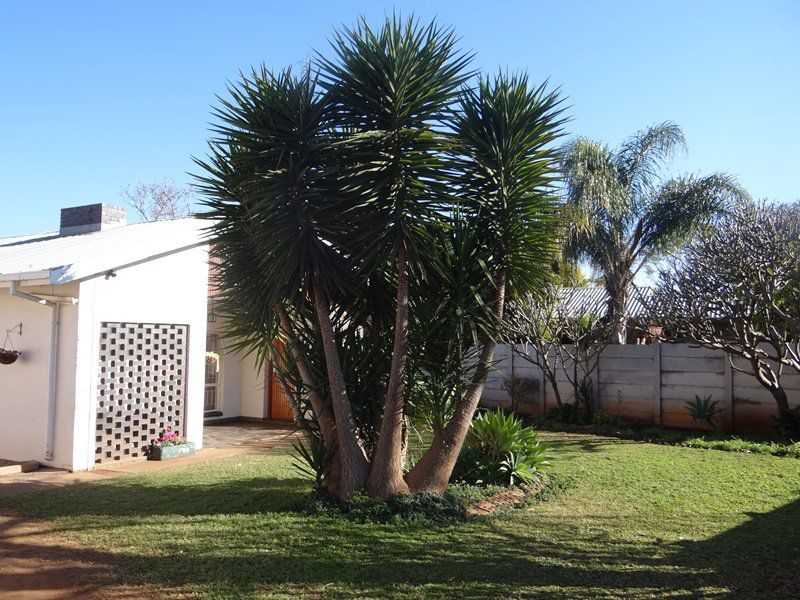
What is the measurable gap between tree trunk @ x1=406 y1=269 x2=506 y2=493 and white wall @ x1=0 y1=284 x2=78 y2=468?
5455mm

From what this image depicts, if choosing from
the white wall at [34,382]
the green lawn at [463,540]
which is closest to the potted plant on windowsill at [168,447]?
the white wall at [34,382]

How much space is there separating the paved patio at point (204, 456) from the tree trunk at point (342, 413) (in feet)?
3.66

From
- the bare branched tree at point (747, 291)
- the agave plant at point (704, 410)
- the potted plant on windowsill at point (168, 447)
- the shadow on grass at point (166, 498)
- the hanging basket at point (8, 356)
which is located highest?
the bare branched tree at point (747, 291)

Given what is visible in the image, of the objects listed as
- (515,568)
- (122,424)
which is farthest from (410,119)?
(122,424)

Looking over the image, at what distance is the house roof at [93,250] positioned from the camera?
9289 millimetres

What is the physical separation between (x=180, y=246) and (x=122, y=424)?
117 inches

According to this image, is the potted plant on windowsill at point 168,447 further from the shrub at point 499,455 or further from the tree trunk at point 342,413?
the shrub at point 499,455

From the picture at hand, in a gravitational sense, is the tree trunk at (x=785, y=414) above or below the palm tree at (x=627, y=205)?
below

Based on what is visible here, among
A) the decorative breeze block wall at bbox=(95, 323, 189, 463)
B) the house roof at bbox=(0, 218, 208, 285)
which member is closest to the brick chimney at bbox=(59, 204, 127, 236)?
the house roof at bbox=(0, 218, 208, 285)

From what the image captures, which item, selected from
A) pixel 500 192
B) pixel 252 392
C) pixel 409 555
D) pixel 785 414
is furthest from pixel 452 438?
pixel 252 392

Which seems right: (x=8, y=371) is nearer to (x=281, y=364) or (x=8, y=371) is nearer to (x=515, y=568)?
(x=281, y=364)

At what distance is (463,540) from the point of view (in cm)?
595

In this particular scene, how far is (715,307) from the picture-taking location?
11.5 m

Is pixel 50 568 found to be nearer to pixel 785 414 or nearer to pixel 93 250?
Answer: pixel 93 250
